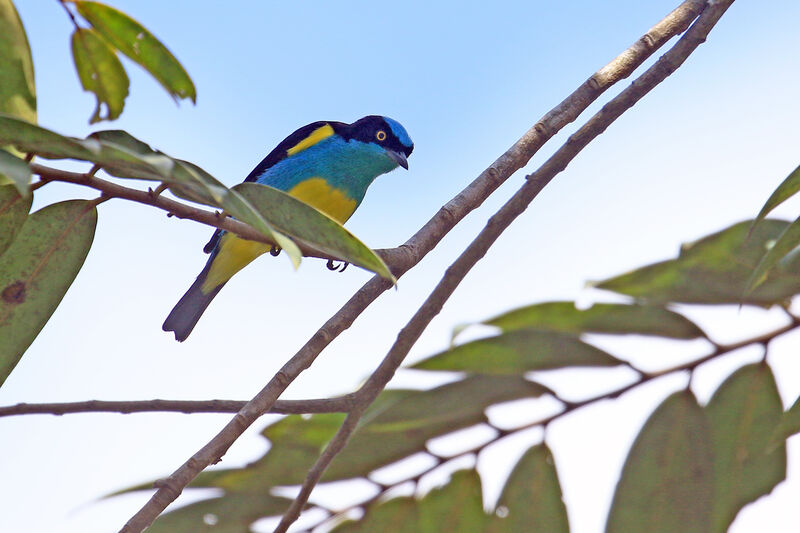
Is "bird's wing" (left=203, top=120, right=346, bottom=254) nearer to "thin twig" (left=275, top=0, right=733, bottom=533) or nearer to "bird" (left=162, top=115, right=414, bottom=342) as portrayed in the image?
"bird" (left=162, top=115, right=414, bottom=342)

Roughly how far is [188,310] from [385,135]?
1.38 m

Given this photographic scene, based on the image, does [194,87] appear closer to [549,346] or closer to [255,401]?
[255,401]

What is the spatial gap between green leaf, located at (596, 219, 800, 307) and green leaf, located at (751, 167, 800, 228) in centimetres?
62

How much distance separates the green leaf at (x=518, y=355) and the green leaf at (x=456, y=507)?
239 mm

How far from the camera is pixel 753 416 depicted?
205cm

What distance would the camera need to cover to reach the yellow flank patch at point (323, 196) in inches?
174

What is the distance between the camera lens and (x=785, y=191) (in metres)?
1.43

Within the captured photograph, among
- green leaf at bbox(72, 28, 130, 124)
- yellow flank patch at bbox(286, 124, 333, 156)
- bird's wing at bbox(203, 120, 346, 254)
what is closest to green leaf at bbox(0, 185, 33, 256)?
green leaf at bbox(72, 28, 130, 124)

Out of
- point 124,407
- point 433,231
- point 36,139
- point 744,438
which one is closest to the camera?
point 36,139

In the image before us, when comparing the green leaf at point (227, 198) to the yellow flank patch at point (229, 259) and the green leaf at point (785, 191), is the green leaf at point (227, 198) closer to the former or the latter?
the green leaf at point (785, 191)

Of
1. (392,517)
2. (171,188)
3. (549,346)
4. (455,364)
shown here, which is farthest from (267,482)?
(171,188)

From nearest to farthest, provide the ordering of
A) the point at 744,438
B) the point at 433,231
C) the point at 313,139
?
1. the point at 433,231
2. the point at 744,438
3. the point at 313,139

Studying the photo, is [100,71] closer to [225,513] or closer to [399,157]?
[225,513]

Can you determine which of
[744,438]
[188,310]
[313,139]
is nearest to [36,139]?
[744,438]
